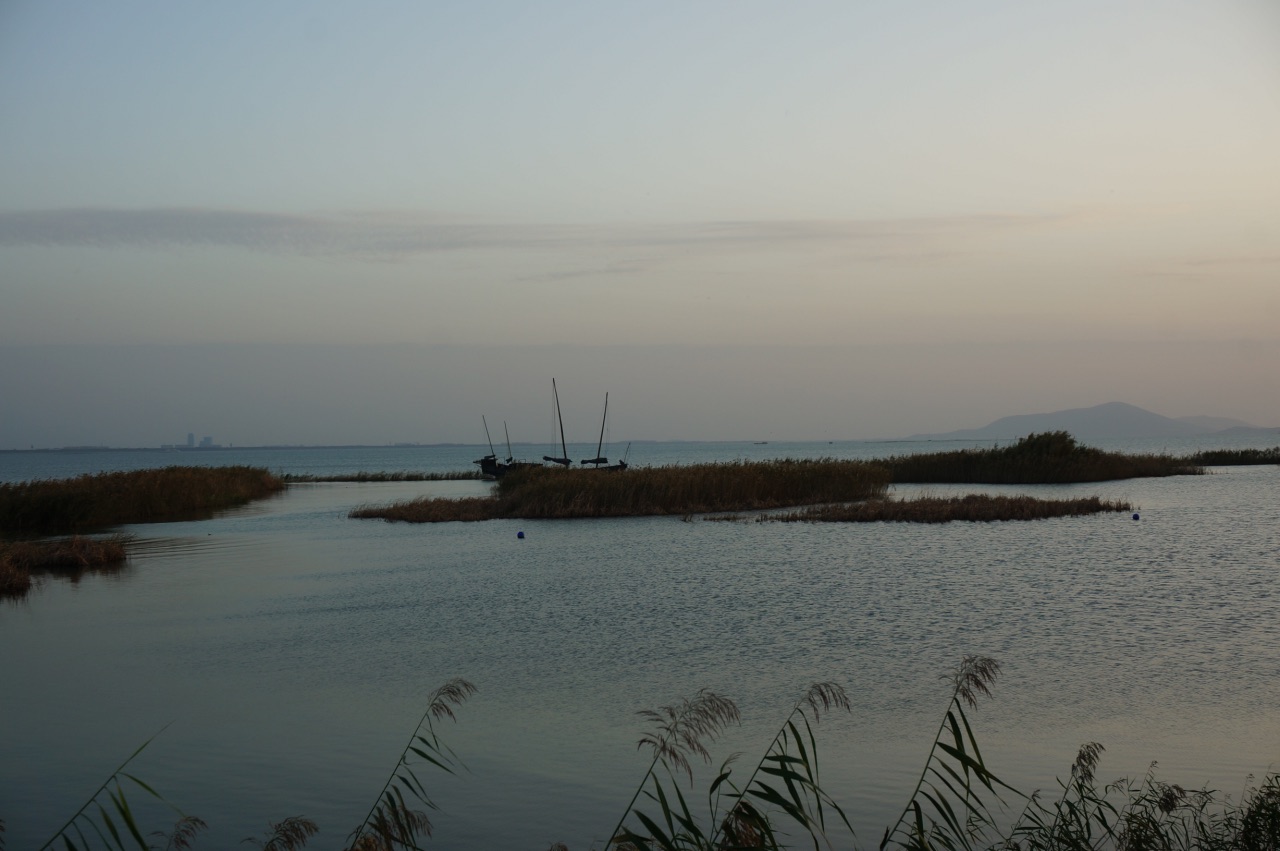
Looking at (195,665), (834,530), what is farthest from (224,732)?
(834,530)

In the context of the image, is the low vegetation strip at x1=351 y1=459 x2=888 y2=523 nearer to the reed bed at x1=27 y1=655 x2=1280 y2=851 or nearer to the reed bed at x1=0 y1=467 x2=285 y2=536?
the reed bed at x1=0 y1=467 x2=285 y2=536

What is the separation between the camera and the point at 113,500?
40.8m

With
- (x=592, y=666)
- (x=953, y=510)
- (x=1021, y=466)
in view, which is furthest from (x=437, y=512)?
(x=1021, y=466)

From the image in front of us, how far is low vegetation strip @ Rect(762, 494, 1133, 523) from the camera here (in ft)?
109

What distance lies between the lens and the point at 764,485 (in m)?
41.3

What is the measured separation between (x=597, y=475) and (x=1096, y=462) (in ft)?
99.4

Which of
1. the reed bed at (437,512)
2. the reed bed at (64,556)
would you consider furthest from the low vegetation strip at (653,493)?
the reed bed at (64,556)

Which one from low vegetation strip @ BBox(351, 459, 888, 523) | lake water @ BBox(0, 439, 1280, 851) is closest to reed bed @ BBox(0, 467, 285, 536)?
low vegetation strip @ BBox(351, 459, 888, 523)

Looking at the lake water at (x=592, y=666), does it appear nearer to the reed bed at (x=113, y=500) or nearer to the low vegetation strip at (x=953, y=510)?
the low vegetation strip at (x=953, y=510)

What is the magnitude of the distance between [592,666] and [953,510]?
22674 mm

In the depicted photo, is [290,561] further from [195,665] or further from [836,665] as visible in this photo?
[836,665]

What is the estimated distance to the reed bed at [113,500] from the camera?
35531mm

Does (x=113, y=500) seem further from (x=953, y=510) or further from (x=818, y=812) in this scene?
(x=818, y=812)

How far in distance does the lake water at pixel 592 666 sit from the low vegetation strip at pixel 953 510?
5568 millimetres
